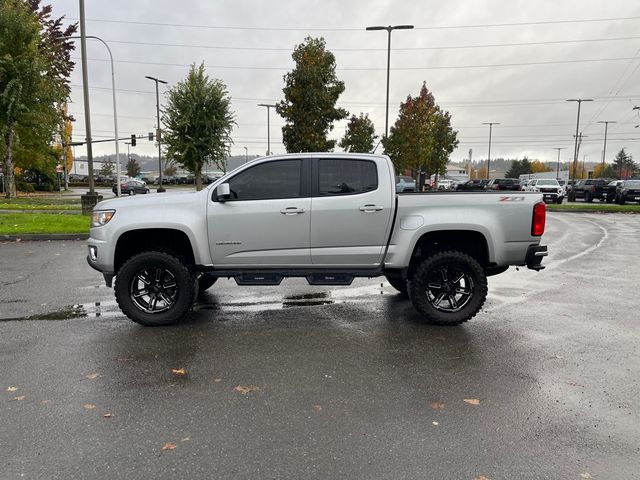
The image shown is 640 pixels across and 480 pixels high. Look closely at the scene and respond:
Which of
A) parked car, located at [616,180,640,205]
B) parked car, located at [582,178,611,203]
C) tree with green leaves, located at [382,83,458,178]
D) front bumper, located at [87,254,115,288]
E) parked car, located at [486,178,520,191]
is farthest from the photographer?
parked car, located at [486,178,520,191]

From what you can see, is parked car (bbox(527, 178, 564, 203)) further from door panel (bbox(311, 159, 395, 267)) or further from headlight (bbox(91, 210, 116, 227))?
headlight (bbox(91, 210, 116, 227))

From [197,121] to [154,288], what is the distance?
2583cm

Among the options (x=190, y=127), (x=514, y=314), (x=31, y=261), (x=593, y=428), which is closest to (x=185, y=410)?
(x=593, y=428)

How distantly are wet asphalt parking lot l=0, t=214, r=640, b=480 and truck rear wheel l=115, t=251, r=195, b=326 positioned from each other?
19 centimetres

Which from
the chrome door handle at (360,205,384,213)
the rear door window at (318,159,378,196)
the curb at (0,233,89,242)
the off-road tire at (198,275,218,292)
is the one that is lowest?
the curb at (0,233,89,242)

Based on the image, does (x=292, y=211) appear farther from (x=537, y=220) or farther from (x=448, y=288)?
(x=537, y=220)

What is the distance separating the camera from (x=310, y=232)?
19.0ft

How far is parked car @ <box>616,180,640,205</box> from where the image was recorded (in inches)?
1254

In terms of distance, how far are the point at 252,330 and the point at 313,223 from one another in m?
1.43

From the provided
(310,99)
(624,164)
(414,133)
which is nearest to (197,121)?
(310,99)

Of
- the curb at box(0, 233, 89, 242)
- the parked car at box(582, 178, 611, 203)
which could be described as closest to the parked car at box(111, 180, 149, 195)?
the curb at box(0, 233, 89, 242)

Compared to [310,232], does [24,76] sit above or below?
above

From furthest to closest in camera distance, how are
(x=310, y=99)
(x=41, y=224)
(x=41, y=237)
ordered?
1. (x=310, y=99)
2. (x=41, y=224)
3. (x=41, y=237)

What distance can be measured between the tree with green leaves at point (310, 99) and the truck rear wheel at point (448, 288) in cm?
2027
